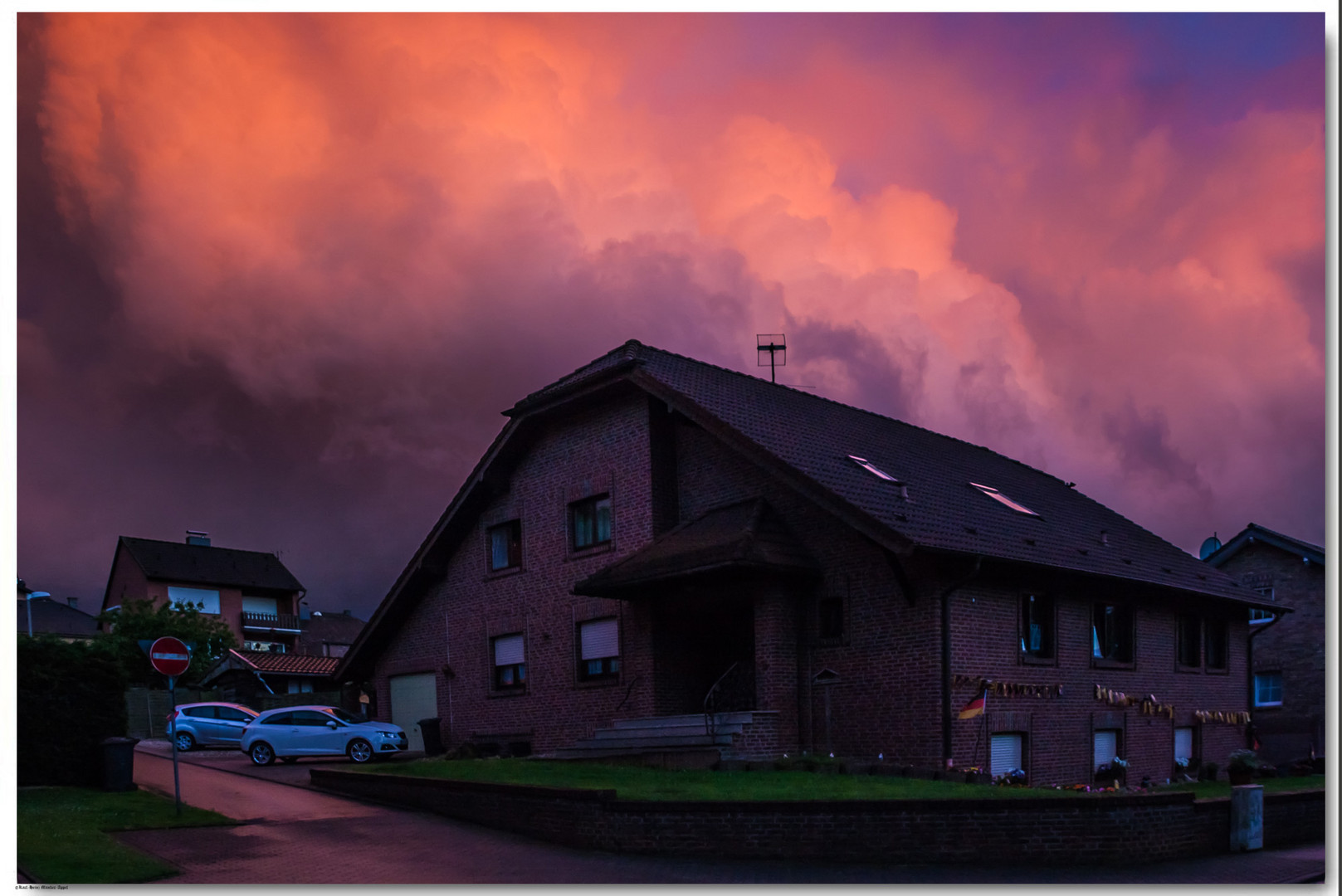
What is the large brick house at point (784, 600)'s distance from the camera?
18.1 m

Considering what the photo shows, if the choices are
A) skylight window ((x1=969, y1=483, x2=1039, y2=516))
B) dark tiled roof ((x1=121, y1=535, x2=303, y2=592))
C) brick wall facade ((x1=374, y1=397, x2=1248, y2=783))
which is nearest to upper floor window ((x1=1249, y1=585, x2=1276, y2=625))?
brick wall facade ((x1=374, y1=397, x2=1248, y2=783))

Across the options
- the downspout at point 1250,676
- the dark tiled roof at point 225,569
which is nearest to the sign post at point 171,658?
the downspout at point 1250,676

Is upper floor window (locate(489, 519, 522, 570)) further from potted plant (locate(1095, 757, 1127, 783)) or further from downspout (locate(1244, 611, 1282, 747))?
downspout (locate(1244, 611, 1282, 747))

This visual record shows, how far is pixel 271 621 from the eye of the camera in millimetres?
59812

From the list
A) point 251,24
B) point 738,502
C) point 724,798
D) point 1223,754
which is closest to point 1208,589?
point 1223,754

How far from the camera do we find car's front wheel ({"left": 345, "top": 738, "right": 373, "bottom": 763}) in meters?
24.9

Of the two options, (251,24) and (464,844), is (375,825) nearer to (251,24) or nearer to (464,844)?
(464,844)

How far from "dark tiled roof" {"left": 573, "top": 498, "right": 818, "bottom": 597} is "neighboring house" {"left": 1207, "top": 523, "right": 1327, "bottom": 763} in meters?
13.9

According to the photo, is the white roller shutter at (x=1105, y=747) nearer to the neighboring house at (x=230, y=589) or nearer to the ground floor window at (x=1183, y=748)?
the ground floor window at (x=1183, y=748)

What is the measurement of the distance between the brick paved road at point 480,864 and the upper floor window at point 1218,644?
11462mm

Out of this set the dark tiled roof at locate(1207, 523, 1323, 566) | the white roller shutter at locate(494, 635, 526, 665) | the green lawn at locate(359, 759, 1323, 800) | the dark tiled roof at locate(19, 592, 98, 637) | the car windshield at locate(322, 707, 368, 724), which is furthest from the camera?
the dark tiled roof at locate(19, 592, 98, 637)

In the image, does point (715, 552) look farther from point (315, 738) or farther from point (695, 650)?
point (315, 738)

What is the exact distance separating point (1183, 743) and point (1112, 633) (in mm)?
3503
